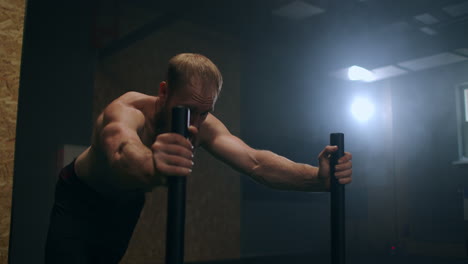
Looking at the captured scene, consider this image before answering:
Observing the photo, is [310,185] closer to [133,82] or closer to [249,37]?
[133,82]

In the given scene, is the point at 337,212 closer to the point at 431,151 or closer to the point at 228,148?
the point at 228,148

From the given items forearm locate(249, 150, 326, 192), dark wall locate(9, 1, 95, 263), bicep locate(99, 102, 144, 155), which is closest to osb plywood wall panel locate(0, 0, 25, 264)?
bicep locate(99, 102, 144, 155)

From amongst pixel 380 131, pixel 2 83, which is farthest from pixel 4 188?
pixel 380 131

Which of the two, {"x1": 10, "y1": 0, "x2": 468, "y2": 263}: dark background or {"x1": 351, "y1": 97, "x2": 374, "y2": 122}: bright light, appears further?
{"x1": 351, "y1": 97, "x2": 374, "y2": 122}: bright light

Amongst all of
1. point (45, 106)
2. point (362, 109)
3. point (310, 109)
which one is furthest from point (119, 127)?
point (362, 109)

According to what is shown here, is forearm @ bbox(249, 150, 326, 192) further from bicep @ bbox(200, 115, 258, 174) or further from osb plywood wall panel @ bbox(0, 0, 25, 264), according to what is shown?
osb plywood wall panel @ bbox(0, 0, 25, 264)

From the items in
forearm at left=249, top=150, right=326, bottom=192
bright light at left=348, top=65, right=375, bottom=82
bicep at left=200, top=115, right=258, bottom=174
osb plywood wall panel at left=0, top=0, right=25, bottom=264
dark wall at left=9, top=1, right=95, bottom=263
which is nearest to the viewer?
forearm at left=249, top=150, right=326, bottom=192

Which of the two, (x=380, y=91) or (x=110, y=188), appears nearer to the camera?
(x=110, y=188)

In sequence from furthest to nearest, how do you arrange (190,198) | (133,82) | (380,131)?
1. (380,131)
2. (190,198)
3. (133,82)

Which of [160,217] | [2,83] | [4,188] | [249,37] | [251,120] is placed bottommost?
[160,217]

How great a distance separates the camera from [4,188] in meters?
1.96

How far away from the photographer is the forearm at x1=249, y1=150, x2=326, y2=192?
1.53 meters

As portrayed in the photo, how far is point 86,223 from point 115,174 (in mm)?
457

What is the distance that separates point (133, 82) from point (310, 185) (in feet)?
11.7
